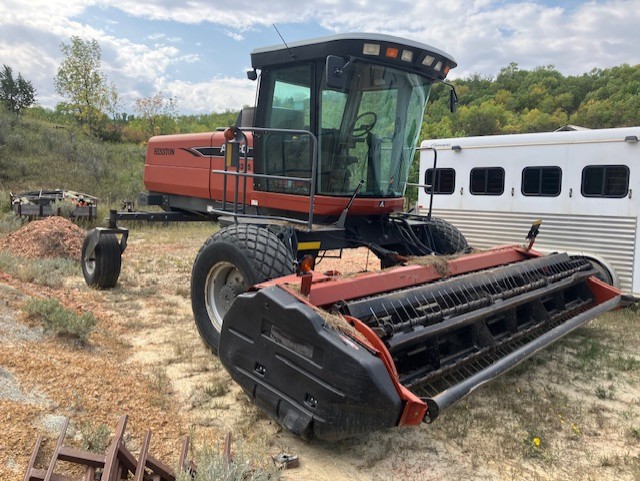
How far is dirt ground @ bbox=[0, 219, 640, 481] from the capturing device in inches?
115

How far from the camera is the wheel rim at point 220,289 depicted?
13.5ft

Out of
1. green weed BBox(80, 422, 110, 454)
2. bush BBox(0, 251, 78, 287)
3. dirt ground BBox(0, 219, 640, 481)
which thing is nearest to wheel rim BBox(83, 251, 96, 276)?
bush BBox(0, 251, 78, 287)

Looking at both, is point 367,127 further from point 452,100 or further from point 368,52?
point 452,100

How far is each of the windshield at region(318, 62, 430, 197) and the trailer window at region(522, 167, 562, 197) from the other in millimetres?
3636

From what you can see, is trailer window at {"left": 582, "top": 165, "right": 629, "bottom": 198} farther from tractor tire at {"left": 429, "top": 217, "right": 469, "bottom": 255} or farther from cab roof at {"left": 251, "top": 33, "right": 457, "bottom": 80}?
cab roof at {"left": 251, "top": 33, "right": 457, "bottom": 80}

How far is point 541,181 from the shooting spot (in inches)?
307

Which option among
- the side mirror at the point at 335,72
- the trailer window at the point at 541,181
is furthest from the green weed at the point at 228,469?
the trailer window at the point at 541,181

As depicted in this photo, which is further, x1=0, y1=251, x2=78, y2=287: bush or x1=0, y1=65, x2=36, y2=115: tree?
x1=0, y1=65, x2=36, y2=115: tree

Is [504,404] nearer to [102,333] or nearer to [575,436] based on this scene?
[575,436]

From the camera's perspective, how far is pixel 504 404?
3.81 meters

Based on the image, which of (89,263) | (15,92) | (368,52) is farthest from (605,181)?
(15,92)

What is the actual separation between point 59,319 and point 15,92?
3299cm

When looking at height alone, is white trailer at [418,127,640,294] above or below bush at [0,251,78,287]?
above

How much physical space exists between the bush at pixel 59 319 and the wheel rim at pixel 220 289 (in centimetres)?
112
